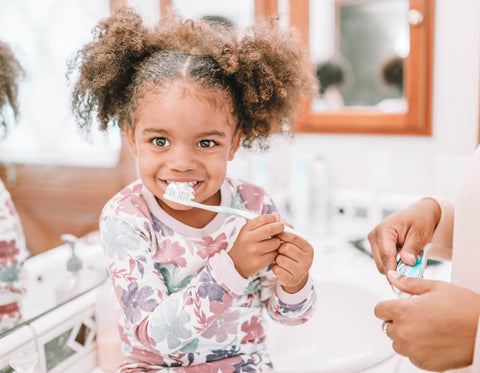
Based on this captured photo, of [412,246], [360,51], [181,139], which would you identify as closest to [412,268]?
[412,246]

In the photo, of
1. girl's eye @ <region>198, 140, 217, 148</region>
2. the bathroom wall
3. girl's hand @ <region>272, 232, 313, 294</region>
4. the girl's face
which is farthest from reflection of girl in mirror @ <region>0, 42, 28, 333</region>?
the bathroom wall

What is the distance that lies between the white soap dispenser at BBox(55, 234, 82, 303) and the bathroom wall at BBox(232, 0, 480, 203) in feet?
2.19

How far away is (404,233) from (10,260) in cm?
66

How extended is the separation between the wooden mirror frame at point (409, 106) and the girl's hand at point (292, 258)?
78 cm

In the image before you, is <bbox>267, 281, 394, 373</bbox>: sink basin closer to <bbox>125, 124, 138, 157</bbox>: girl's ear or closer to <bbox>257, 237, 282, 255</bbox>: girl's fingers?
<bbox>257, 237, 282, 255</bbox>: girl's fingers

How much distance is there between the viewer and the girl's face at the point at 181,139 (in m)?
0.66

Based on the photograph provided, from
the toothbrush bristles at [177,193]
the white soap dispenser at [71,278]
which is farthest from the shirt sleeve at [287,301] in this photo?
the white soap dispenser at [71,278]

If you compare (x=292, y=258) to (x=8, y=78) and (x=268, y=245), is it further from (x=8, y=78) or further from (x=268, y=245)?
(x=8, y=78)

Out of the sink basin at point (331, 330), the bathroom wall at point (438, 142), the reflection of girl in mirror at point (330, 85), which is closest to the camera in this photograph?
the sink basin at point (331, 330)

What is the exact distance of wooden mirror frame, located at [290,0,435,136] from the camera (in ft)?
4.71

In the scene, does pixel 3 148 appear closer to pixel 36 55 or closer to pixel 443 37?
pixel 36 55

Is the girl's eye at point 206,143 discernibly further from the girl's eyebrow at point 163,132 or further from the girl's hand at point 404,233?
the girl's hand at point 404,233

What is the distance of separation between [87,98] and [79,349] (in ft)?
1.47

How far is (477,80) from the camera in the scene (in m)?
1.38
